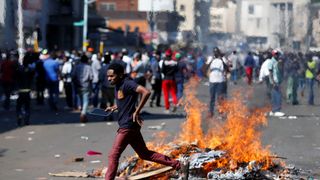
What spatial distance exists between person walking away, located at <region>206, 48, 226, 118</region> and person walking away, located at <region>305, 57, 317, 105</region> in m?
7.57

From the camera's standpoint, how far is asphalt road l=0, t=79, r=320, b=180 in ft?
39.5

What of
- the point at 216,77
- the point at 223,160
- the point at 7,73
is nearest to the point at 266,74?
the point at 216,77

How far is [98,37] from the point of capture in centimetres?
5144

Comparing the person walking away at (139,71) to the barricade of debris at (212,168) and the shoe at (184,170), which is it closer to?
the barricade of debris at (212,168)

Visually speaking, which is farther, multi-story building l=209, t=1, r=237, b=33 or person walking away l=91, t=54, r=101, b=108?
person walking away l=91, t=54, r=101, b=108

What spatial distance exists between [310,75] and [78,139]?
1289cm

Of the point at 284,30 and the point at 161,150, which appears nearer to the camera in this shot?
the point at 161,150

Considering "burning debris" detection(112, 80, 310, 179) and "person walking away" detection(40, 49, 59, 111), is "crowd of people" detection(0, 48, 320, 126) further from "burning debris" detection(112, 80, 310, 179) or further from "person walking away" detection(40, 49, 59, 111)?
"burning debris" detection(112, 80, 310, 179)

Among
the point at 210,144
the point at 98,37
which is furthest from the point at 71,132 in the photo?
the point at 98,37

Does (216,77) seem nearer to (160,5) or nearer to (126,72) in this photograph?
(160,5)

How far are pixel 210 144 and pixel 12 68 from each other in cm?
1143

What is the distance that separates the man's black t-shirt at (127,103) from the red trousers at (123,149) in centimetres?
8

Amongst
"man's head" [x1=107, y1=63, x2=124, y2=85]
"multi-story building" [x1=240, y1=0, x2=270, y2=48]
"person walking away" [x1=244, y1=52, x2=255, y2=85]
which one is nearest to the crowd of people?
"multi-story building" [x1=240, y1=0, x2=270, y2=48]

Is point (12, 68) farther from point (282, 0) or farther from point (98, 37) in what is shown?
point (98, 37)
